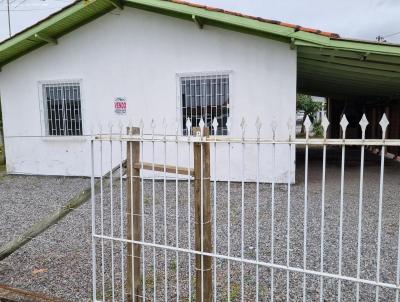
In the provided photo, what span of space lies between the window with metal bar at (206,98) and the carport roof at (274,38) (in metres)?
1.22

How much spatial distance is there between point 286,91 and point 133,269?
568 centimetres

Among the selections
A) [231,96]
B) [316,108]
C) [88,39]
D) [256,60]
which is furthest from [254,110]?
[316,108]

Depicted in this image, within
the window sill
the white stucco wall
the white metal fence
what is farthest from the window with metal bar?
the window sill

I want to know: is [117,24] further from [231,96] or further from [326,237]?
[326,237]

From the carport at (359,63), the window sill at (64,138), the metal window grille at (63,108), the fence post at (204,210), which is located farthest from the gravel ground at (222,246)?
the carport at (359,63)

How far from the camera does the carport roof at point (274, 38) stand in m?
6.32

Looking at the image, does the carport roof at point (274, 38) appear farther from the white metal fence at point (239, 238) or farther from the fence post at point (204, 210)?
the fence post at point (204, 210)

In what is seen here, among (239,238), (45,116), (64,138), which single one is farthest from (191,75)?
(239,238)

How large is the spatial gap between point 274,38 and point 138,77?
3.39 m

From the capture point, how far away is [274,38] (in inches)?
289

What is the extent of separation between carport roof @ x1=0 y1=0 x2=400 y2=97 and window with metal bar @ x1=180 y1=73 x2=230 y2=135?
4.01ft

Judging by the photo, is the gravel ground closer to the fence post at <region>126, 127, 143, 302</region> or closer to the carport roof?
the fence post at <region>126, 127, 143, 302</region>

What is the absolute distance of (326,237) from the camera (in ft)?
15.1

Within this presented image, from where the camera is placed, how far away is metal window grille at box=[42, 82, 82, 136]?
9156 mm
